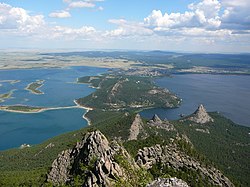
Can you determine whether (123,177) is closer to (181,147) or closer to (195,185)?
(195,185)

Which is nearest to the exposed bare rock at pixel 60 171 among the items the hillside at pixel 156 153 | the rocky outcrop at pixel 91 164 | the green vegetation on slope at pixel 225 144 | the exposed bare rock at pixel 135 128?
the rocky outcrop at pixel 91 164

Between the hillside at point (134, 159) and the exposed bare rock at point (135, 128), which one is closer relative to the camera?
the hillside at point (134, 159)

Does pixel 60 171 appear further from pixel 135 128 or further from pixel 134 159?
pixel 135 128

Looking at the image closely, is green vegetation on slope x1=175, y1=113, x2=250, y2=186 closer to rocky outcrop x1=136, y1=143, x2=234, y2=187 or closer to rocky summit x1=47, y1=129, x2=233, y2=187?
rocky outcrop x1=136, y1=143, x2=234, y2=187

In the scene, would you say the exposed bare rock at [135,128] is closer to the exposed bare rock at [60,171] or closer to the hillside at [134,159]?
the hillside at [134,159]

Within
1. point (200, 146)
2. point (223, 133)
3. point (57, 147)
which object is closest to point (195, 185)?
point (57, 147)
